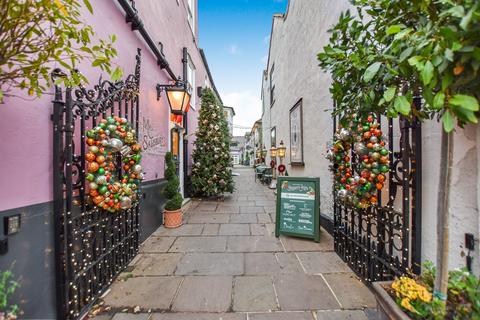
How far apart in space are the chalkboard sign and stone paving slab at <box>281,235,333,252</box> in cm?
9

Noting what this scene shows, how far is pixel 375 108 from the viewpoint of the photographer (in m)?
1.45

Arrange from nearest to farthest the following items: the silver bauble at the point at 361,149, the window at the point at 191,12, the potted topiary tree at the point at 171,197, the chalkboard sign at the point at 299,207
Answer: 1. the silver bauble at the point at 361,149
2. the chalkboard sign at the point at 299,207
3. the potted topiary tree at the point at 171,197
4. the window at the point at 191,12

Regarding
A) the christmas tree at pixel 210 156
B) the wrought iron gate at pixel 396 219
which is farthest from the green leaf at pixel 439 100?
the christmas tree at pixel 210 156

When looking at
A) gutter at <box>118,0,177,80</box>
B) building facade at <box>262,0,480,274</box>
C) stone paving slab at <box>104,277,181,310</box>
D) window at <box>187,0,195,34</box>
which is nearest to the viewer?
building facade at <box>262,0,480,274</box>

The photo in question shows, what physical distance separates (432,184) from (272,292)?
72.5 inches

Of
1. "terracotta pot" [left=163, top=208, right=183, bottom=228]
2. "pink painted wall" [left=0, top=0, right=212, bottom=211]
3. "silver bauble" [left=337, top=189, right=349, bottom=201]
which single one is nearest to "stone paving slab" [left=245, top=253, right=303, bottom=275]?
"silver bauble" [left=337, top=189, right=349, bottom=201]

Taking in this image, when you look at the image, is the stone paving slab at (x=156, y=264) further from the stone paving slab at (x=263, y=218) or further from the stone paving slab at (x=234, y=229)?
the stone paving slab at (x=263, y=218)

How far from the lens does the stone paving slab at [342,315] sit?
187 centimetres

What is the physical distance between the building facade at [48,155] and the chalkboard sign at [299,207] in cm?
243

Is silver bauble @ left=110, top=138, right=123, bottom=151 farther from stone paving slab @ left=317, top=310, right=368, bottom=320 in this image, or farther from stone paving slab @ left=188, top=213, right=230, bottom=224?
stone paving slab @ left=188, top=213, right=230, bottom=224

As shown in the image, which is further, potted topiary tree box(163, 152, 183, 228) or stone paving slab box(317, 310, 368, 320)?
potted topiary tree box(163, 152, 183, 228)

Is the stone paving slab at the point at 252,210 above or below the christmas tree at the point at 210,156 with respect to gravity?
below

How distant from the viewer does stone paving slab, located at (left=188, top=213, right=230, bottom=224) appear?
15.2 ft

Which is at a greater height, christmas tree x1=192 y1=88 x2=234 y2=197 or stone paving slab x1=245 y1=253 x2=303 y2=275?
christmas tree x1=192 y1=88 x2=234 y2=197
